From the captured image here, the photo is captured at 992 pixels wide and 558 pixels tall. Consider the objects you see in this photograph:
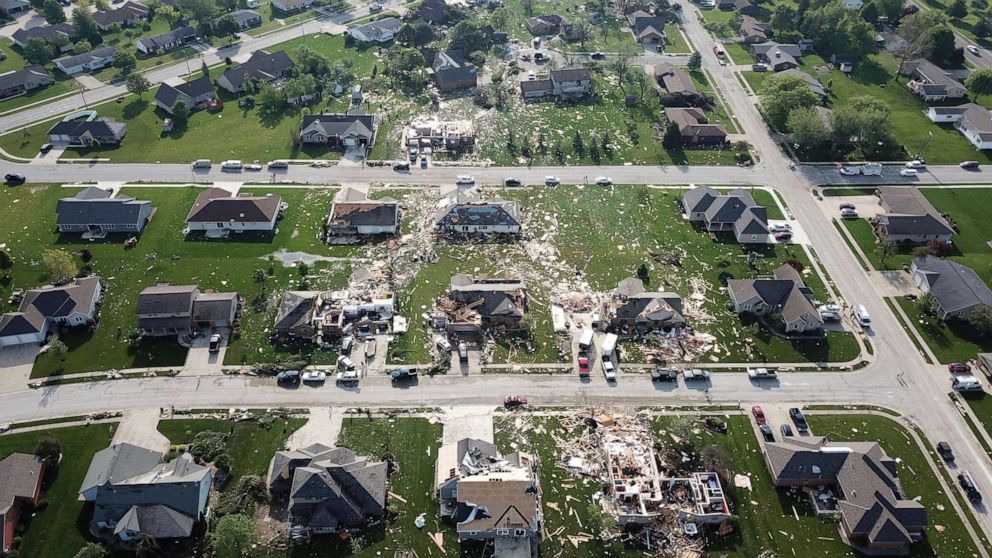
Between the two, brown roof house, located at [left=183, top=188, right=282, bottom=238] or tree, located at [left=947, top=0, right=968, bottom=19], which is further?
tree, located at [left=947, top=0, right=968, bottom=19]

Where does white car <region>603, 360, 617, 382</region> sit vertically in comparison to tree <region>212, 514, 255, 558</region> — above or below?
below

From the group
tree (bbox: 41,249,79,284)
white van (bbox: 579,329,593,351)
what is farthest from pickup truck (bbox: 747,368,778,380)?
tree (bbox: 41,249,79,284)

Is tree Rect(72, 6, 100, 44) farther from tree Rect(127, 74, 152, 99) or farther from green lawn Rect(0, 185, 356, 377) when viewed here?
green lawn Rect(0, 185, 356, 377)

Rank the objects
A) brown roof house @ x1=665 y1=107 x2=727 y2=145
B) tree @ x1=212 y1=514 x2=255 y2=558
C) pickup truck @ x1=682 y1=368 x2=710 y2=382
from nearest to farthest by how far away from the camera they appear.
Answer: tree @ x1=212 y1=514 x2=255 y2=558 → pickup truck @ x1=682 y1=368 x2=710 y2=382 → brown roof house @ x1=665 y1=107 x2=727 y2=145

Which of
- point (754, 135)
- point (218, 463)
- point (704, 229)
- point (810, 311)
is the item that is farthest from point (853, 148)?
point (218, 463)

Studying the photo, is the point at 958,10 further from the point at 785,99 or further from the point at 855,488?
the point at 855,488

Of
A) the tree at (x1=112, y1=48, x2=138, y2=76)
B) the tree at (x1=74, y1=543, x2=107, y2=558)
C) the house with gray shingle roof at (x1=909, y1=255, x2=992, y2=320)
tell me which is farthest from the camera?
the tree at (x1=112, y1=48, x2=138, y2=76)

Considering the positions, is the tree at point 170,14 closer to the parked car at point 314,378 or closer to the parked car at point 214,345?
the parked car at point 214,345
